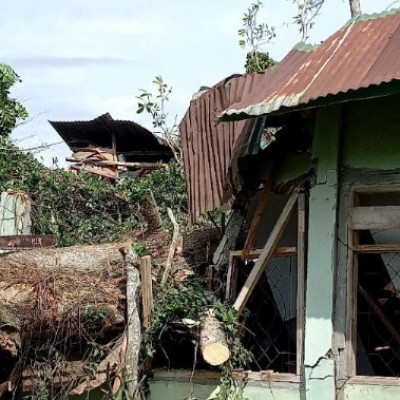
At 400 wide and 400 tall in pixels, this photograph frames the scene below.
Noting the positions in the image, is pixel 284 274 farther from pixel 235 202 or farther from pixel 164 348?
pixel 164 348

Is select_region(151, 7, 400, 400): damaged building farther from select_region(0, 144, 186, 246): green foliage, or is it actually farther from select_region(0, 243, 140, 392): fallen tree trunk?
select_region(0, 144, 186, 246): green foliage

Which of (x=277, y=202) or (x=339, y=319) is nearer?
(x=339, y=319)

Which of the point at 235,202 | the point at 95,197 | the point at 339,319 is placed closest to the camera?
the point at 339,319

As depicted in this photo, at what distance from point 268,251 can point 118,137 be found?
14.3m

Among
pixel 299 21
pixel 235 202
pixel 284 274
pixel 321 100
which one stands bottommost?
pixel 284 274

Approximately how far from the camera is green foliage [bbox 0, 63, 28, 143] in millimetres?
14141

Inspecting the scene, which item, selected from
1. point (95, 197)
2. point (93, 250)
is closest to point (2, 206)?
point (93, 250)

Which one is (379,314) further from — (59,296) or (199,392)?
(59,296)

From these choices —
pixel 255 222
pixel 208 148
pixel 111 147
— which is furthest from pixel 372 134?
pixel 111 147

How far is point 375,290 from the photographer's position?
966cm

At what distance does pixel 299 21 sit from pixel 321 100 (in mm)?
14351

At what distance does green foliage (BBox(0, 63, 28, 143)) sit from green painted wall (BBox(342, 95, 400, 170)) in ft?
26.3

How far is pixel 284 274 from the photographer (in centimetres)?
1036

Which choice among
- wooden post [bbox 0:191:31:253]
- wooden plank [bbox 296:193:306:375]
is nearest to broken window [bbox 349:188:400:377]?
wooden plank [bbox 296:193:306:375]
